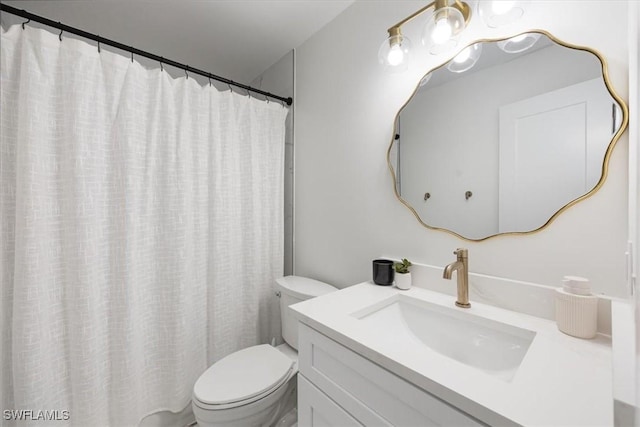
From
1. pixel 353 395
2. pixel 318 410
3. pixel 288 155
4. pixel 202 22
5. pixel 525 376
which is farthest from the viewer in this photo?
pixel 288 155

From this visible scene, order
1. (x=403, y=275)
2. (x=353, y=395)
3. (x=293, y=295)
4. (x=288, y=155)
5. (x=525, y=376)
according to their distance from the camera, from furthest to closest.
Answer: (x=288, y=155) < (x=293, y=295) < (x=403, y=275) < (x=353, y=395) < (x=525, y=376)

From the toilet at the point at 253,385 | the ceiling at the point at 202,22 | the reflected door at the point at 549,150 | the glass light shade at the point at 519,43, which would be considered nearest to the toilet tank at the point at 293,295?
the toilet at the point at 253,385

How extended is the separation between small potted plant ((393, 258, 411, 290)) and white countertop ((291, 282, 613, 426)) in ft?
0.98

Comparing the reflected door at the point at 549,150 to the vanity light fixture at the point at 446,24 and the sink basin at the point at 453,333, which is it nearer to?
the vanity light fixture at the point at 446,24

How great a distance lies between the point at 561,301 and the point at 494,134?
1.92 feet

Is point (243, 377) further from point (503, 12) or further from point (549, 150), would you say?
point (503, 12)

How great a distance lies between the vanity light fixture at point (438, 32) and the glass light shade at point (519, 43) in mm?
159

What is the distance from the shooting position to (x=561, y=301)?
731 mm

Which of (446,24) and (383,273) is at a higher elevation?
(446,24)

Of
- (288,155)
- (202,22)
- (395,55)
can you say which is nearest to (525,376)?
(395,55)

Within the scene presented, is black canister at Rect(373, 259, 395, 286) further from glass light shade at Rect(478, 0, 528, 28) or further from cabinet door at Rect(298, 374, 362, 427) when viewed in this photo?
glass light shade at Rect(478, 0, 528, 28)

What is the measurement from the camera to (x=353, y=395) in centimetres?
71

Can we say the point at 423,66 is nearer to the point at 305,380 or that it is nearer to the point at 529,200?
the point at 529,200

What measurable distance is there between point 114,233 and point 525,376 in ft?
5.04
